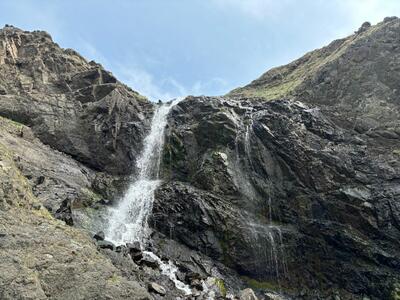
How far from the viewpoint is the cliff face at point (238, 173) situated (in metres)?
33.3

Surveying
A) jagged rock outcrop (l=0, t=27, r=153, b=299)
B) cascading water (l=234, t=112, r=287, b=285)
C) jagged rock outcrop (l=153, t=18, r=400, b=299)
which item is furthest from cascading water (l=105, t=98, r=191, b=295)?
cascading water (l=234, t=112, r=287, b=285)

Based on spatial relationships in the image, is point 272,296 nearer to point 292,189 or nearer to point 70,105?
point 292,189

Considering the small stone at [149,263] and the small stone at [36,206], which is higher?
the small stone at [36,206]

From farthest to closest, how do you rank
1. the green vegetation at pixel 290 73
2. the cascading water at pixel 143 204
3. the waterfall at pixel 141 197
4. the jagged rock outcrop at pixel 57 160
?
1. the green vegetation at pixel 290 73
2. the waterfall at pixel 141 197
3. the cascading water at pixel 143 204
4. the jagged rock outcrop at pixel 57 160

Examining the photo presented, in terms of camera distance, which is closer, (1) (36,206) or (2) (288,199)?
(1) (36,206)

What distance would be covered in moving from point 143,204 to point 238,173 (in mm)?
9141

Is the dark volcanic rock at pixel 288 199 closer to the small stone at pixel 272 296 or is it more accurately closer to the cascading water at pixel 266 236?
the cascading water at pixel 266 236

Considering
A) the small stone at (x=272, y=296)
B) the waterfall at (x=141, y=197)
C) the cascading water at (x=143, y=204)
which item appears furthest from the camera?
the waterfall at (x=141, y=197)

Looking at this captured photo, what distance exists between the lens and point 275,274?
33.9 meters

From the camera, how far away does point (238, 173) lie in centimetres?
3934

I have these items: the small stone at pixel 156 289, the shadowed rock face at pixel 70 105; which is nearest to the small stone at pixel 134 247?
the small stone at pixel 156 289

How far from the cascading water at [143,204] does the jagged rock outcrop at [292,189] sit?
3.61ft

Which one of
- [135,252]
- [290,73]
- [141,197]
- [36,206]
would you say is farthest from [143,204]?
[290,73]

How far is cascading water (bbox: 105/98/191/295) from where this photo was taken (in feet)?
102
